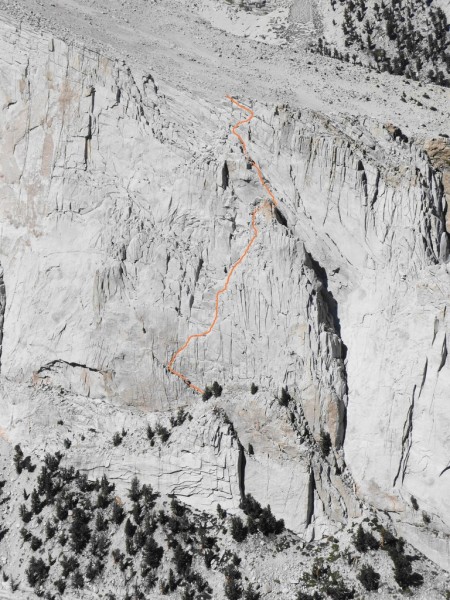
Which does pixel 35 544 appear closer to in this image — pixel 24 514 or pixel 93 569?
pixel 24 514

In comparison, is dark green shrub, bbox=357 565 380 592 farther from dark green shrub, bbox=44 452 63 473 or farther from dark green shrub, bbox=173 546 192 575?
dark green shrub, bbox=44 452 63 473

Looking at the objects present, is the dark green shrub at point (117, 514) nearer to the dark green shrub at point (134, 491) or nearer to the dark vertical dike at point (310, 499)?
the dark green shrub at point (134, 491)

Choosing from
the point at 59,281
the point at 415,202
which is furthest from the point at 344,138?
Result: the point at 59,281

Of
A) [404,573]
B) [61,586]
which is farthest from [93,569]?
[404,573]

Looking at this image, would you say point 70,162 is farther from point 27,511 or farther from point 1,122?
point 27,511

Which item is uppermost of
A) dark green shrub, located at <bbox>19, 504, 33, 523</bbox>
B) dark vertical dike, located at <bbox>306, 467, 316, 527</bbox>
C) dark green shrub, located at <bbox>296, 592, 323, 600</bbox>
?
dark vertical dike, located at <bbox>306, 467, 316, 527</bbox>

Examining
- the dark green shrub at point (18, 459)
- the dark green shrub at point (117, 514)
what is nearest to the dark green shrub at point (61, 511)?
the dark green shrub at point (117, 514)

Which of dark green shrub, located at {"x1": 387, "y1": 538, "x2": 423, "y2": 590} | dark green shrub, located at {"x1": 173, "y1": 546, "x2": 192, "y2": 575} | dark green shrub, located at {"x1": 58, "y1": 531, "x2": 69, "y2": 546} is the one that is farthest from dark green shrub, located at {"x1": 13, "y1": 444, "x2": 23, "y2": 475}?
dark green shrub, located at {"x1": 387, "y1": 538, "x2": 423, "y2": 590}
